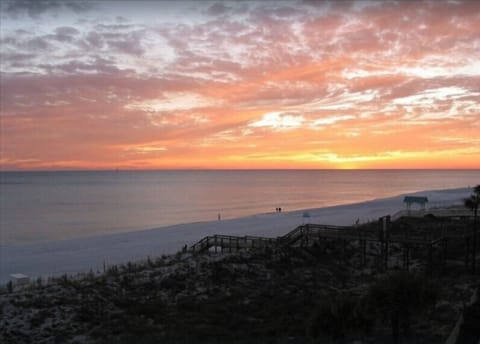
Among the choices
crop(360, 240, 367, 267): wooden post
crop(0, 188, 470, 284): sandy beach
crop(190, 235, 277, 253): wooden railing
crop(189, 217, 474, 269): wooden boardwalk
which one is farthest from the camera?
crop(0, 188, 470, 284): sandy beach

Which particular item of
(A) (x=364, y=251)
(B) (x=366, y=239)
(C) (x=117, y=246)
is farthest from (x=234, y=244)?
(C) (x=117, y=246)

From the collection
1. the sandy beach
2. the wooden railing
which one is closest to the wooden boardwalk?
the wooden railing

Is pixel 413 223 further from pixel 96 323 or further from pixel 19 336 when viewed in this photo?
pixel 19 336

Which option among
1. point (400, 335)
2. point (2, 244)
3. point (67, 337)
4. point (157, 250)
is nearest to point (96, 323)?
point (67, 337)

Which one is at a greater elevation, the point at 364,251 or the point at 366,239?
the point at 366,239

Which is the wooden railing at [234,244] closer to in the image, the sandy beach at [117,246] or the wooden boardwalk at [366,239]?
the wooden boardwalk at [366,239]

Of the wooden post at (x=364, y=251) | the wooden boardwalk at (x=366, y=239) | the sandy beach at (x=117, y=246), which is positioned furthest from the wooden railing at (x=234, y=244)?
the sandy beach at (x=117, y=246)

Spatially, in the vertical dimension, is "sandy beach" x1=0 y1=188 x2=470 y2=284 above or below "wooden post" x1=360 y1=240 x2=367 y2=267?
below

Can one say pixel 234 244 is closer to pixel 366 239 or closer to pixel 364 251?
pixel 364 251

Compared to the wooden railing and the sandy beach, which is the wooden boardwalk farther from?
the sandy beach

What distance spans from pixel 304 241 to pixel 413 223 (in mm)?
13199

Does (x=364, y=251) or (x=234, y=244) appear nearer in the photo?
(x=364, y=251)

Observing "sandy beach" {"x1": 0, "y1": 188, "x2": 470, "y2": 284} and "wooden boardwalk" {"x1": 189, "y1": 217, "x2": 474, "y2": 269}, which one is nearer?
"wooden boardwalk" {"x1": 189, "y1": 217, "x2": 474, "y2": 269}

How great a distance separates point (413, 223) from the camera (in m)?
41.0
